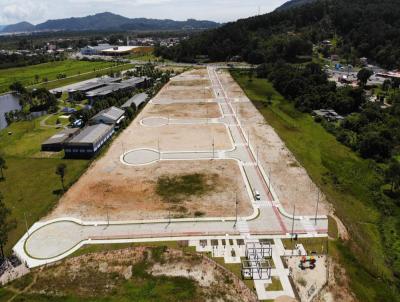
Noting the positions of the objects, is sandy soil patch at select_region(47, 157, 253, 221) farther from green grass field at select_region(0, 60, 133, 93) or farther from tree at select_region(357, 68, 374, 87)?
green grass field at select_region(0, 60, 133, 93)

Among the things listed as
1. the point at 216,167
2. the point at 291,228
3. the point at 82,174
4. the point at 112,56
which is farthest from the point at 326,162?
the point at 112,56

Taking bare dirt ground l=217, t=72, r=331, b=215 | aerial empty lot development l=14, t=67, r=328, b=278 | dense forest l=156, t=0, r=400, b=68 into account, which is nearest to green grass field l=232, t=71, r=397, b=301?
bare dirt ground l=217, t=72, r=331, b=215

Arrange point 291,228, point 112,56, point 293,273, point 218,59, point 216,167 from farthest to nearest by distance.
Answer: point 112,56 → point 218,59 → point 216,167 → point 291,228 → point 293,273

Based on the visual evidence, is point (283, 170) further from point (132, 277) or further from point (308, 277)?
point (132, 277)

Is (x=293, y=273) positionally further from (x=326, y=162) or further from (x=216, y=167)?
(x=326, y=162)

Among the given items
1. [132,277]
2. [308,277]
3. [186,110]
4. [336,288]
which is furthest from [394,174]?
[186,110]

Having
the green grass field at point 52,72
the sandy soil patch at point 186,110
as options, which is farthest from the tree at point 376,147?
the green grass field at point 52,72

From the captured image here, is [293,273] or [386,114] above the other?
[386,114]
